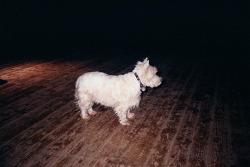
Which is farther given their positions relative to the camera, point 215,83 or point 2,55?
point 2,55

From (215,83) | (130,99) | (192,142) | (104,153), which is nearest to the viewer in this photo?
(104,153)

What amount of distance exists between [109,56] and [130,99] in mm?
9358

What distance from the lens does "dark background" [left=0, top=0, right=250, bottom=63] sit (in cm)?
1691

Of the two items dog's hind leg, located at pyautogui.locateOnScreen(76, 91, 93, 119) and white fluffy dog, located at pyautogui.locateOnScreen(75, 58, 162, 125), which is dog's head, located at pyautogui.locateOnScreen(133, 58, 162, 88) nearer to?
white fluffy dog, located at pyautogui.locateOnScreen(75, 58, 162, 125)

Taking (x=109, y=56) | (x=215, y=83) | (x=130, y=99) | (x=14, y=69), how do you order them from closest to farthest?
(x=130, y=99), (x=215, y=83), (x=14, y=69), (x=109, y=56)

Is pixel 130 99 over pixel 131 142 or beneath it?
over

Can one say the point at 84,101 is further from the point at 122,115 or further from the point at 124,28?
the point at 124,28

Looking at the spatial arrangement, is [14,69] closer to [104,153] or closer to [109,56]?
[109,56]

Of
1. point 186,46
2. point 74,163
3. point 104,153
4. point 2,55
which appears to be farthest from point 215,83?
point 2,55

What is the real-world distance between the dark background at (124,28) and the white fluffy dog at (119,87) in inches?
388

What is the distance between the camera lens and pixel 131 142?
4.87m

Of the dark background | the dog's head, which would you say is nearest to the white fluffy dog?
the dog's head

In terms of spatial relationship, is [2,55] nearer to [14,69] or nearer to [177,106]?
[14,69]

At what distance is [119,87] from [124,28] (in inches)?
903
